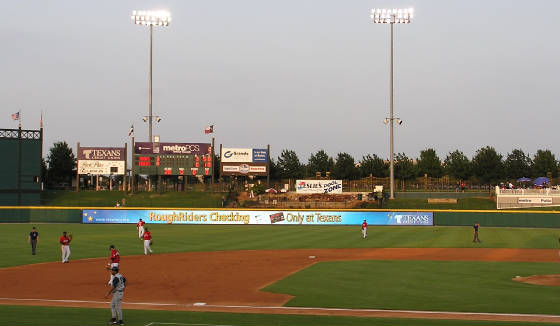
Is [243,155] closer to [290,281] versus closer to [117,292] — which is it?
[290,281]

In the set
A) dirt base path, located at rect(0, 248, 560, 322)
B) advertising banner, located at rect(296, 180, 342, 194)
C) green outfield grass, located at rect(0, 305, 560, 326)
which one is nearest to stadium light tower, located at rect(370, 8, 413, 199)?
advertising banner, located at rect(296, 180, 342, 194)

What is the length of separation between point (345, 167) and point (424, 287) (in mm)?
83496

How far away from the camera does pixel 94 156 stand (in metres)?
77.6

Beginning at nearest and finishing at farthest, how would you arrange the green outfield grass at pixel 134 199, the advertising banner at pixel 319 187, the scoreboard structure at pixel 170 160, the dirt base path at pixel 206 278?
the dirt base path at pixel 206 278
the green outfield grass at pixel 134 199
the advertising banner at pixel 319 187
the scoreboard structure at pixel 170 160

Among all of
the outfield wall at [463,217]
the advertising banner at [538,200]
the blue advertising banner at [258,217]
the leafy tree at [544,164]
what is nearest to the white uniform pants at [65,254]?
the blue advertising banner at [258,217]

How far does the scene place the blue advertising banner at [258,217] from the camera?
57.2 m

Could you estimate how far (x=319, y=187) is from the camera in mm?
73688

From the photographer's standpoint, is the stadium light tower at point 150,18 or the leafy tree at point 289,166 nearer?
the stadium light tower at point 150,18

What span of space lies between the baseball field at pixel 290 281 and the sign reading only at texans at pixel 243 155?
109ft

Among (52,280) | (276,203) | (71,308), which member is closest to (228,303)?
(71,308)

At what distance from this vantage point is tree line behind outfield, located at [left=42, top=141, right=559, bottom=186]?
97938 millimetres

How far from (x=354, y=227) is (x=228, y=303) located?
124ft

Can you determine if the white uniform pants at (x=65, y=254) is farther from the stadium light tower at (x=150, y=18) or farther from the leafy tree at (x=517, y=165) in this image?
the leafy tree at (x=517, y=165)

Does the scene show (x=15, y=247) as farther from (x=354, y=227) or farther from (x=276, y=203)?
(x=276, y=203)
